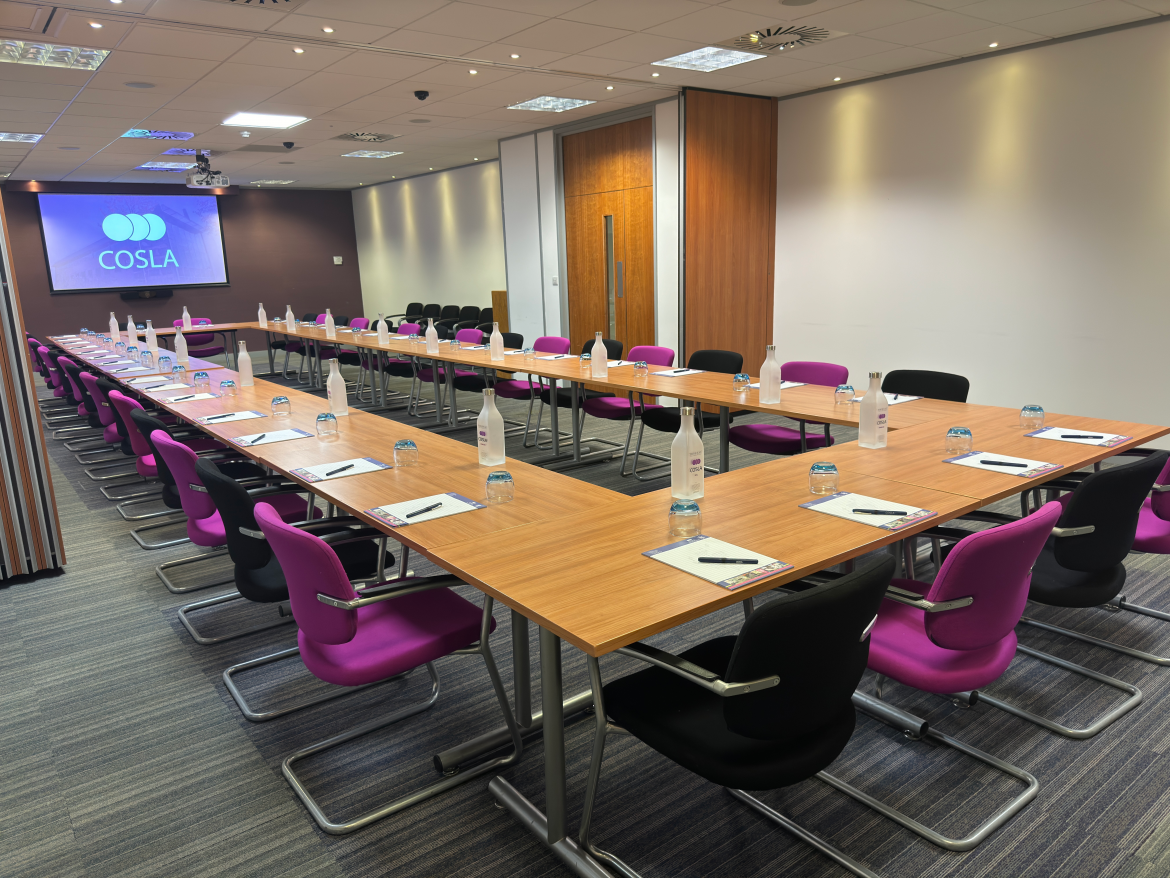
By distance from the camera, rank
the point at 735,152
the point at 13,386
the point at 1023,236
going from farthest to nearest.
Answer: the point at 735,152 < the point at 1023,236 < the point at 13,386

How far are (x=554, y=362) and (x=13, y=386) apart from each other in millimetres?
3610

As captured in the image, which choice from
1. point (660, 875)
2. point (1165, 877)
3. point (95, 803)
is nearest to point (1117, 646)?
point (1165, 877)

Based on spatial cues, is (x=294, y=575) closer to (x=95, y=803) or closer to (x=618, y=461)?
(x=95, y=803)

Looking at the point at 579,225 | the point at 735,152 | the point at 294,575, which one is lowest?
the point at 294,575

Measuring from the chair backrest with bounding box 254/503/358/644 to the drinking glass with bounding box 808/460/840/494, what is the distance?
5.02 ft

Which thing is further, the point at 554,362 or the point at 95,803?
the point at 554,362

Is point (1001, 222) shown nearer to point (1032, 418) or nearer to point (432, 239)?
point (1032, 418)

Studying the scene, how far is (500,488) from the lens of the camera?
8.70 feet

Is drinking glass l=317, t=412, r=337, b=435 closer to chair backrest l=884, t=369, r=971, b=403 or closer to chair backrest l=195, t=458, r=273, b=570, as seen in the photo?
chair backrest l=195, t=458, r=273, b=570

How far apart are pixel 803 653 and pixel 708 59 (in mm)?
6157

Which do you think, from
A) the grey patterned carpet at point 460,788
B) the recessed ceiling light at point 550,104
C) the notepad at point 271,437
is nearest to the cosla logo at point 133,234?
the recessed ceiling light at point 550,104

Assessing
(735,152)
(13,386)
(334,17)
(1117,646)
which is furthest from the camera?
(735,152)

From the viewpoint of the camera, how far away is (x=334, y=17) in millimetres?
4871

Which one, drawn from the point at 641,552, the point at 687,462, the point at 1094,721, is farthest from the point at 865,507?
the point at 1094,721
